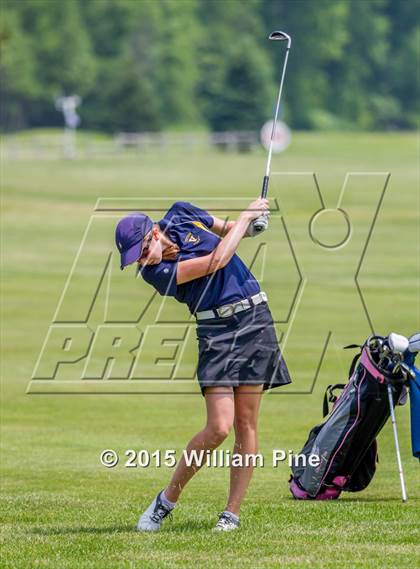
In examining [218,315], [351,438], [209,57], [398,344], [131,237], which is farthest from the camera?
[209,57]

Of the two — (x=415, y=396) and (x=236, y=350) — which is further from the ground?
(x=415, y=396)

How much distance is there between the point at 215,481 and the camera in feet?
35.6

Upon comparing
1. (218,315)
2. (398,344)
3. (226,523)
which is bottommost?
(226,523)

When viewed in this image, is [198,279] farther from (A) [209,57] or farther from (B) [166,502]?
(A) [209,57]

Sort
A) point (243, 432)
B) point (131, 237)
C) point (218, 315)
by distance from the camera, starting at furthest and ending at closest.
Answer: point (243, 432), point (218, 315), point (131, 237)

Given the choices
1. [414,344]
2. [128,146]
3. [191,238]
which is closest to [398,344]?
[414,344]

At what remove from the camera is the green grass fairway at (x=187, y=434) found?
7633 millimetres

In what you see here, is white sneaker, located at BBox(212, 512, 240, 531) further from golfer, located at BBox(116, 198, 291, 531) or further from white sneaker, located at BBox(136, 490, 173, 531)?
Answer: white sneaker, located at BBox(136, 490, 173, 531)

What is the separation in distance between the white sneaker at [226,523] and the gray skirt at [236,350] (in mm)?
732

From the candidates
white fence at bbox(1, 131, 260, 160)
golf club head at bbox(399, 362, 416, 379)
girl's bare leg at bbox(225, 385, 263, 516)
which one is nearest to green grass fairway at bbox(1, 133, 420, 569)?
girl's bare leg at bbox(225, 385, 263, 516)

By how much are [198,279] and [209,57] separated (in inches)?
5610

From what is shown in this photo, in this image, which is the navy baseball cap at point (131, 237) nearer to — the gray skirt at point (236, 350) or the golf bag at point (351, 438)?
the gray skirt at point (236, 350)

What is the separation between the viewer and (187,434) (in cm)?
1298

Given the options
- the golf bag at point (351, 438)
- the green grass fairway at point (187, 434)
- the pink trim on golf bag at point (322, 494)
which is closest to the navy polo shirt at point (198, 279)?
the golf bag at point (351, 438)
